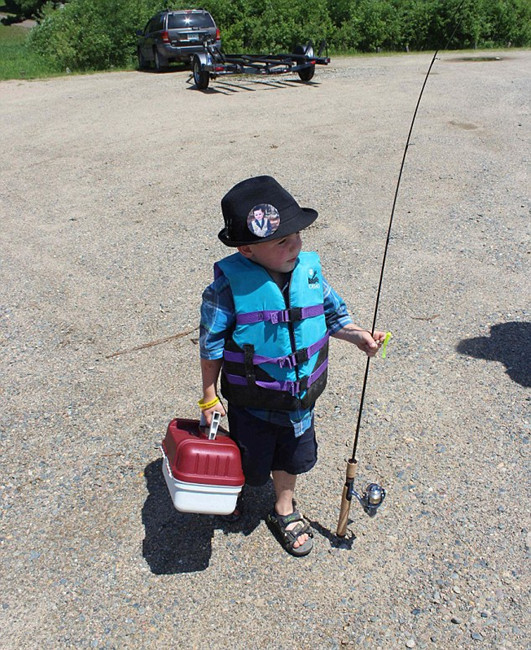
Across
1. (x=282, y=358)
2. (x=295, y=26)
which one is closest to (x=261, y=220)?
(x=282, y=358)

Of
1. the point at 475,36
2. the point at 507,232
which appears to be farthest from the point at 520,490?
the point at 475,36

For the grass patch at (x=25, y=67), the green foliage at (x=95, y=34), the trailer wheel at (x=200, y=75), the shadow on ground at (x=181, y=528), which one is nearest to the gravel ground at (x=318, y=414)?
the shadow on ground at (x=181, y=528)

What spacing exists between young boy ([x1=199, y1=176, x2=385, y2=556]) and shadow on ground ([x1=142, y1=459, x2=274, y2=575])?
40 centimetres

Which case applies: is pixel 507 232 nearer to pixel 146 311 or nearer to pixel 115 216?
pixel 146 311

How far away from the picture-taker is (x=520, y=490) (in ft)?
10.9

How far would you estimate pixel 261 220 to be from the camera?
8.13 ft

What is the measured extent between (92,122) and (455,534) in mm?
10377

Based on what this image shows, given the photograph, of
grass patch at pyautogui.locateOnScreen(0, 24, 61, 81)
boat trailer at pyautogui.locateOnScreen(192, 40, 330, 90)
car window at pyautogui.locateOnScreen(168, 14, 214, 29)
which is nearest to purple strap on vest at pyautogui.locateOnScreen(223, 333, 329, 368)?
boat trailer at pyautogui.locateOnScreen(192, 40, 330, 90)

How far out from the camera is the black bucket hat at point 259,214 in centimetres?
248

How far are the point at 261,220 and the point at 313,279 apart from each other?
38cm

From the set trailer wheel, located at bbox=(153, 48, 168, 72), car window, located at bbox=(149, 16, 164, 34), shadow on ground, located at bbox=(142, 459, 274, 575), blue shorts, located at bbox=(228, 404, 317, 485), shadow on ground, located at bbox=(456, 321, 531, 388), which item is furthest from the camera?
trailer wheel, located at bbox=(153, 48, 168, 72)

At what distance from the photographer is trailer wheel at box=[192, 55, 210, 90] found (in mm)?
13875

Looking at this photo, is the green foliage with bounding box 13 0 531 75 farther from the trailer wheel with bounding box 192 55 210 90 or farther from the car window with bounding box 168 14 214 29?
the trailer wheel with bounding box 192 55 210 90

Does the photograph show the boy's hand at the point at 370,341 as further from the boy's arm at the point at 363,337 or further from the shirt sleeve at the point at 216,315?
the shirt sleeve at the point at 216,315
